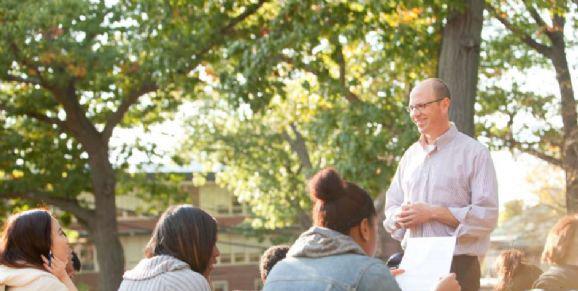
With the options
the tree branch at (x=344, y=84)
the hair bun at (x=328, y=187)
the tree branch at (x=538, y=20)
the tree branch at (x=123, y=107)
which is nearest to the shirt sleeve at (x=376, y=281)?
the hair bun at (x=328, y=187)

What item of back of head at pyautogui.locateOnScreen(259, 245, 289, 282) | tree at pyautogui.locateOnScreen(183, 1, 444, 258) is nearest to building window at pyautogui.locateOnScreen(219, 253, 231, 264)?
tree at pyautogui.locateOnScreen(183, 1, 444, 258)

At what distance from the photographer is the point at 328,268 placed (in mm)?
4691

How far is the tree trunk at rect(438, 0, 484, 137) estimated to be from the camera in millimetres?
15039

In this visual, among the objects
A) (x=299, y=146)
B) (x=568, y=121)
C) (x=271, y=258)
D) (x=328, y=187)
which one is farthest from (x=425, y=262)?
(x=299, y=146)

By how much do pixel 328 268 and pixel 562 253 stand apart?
2.07 m

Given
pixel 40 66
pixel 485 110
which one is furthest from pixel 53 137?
pixel 485 110

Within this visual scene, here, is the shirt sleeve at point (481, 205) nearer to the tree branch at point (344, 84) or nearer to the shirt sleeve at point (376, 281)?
the shirt sleeve at point (376, 281)

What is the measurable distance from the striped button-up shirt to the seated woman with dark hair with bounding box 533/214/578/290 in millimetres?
358

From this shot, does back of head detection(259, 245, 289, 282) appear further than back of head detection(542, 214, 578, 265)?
Yes

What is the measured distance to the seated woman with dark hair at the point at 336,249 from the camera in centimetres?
462

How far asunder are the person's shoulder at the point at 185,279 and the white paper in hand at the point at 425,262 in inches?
36.8

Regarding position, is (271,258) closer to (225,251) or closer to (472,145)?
(472,145)

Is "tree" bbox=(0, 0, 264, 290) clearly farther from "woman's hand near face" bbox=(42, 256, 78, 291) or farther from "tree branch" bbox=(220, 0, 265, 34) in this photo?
"woman's hand near face" bbox=(42, 256, 78, 291)

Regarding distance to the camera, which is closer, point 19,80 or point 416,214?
point 416,214
